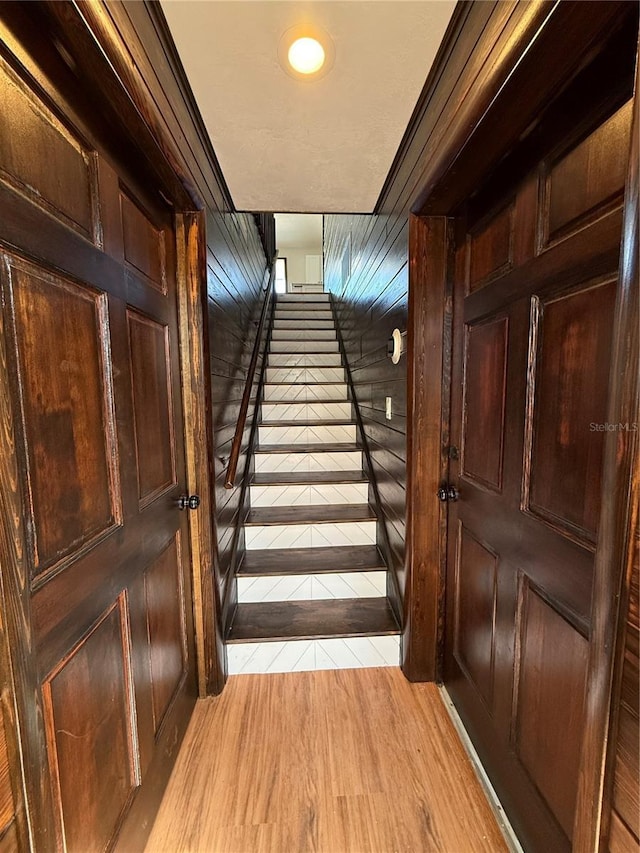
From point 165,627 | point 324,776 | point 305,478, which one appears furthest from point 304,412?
point 324,776

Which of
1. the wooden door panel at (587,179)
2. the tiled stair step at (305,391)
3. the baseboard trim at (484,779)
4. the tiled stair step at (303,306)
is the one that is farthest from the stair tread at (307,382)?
the wooden door panel at (587,179)

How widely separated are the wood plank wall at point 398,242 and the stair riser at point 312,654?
0.33 m

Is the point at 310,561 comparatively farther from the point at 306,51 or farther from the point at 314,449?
the point at 306,51

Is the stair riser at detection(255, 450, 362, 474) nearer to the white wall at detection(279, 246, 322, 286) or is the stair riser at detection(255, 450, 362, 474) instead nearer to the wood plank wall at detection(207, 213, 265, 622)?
the wood plank wall at detection(207, 213, 265, 622)

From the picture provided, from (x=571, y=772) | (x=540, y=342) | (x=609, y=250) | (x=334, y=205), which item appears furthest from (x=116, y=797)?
(x=334, y=205)

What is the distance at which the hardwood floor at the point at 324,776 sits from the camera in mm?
1141

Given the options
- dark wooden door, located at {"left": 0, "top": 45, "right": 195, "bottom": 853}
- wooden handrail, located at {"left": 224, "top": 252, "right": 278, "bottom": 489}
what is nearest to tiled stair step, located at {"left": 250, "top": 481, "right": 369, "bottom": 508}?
wooden handrail, located at {"left": 224, "top": 252, "right": 278, "bottom": 489}

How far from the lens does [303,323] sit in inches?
181

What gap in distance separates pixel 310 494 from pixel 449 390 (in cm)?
121

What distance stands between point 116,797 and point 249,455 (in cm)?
183

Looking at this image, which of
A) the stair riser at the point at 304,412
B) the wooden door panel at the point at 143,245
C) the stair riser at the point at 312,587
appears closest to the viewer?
the wooden door panel at the point at 143,245

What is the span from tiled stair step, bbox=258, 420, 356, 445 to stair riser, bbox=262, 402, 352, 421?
159mm

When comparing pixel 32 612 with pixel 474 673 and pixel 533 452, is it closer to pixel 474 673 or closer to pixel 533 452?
pixel 533 452

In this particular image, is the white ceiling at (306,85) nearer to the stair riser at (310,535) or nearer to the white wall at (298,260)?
the stair riser at (310,535)
